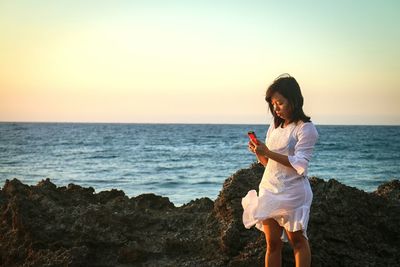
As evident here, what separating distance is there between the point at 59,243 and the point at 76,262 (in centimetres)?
38

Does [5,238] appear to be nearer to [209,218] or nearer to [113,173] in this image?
[209,218]

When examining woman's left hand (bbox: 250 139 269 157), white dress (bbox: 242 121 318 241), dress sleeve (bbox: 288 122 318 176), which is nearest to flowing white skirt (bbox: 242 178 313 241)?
white dress (bbox: 242 121 318 241)

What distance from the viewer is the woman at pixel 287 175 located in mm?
3350

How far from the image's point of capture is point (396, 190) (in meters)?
5.63

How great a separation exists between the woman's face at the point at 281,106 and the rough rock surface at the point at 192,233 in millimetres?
1355

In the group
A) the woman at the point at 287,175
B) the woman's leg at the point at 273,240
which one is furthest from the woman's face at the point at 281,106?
the woman's leg at the point at 273,240

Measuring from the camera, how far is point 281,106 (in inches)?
136

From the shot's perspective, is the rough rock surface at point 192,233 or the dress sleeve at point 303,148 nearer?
the dress sleeve at point 303,148

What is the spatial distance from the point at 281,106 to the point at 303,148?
0.35 metres

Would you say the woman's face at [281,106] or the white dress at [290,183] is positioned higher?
the woman's face at [281,106]

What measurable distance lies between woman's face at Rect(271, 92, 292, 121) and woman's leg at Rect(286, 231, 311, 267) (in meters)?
0.85

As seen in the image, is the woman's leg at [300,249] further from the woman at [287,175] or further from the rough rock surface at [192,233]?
the rough rock surface at [192,233]

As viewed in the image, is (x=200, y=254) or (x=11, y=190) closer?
(x=200, y=254)

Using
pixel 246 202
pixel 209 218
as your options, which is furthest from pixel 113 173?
pixel 246 202
